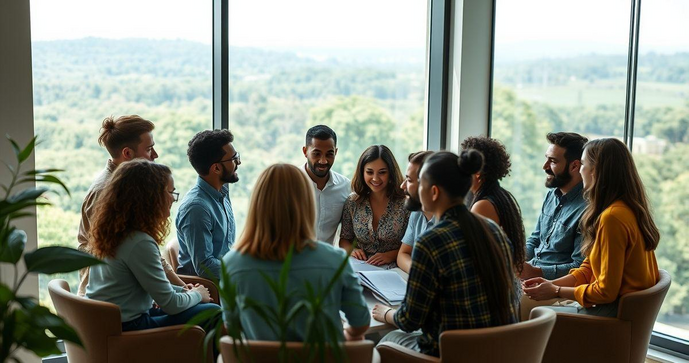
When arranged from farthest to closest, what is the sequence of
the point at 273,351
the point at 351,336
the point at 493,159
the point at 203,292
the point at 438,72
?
the point at 438,72 → the point at 493,159 → the point at 203,292 → the point at 351,336 → the point at 273,351

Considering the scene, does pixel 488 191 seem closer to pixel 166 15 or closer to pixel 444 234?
pixel 444 234

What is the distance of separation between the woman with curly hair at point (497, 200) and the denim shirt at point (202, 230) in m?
1.26

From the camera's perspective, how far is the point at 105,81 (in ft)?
21.7

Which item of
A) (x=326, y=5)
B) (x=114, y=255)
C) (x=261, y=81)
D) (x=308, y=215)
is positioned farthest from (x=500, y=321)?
(x=261, y=81)

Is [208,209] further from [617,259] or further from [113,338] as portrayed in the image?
[617,259]

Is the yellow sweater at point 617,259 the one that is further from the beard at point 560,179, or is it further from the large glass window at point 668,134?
the large glass window at point 668,134

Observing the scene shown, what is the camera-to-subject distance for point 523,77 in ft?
17.0

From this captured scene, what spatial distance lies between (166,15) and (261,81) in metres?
1.38

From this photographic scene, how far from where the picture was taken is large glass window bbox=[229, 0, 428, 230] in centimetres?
618

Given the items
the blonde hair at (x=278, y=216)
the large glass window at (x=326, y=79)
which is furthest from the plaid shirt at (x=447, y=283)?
the large glass window at (x=326, y=79)

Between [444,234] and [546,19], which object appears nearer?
[444,234]

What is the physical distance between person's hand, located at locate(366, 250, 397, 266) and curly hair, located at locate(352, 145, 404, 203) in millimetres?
344

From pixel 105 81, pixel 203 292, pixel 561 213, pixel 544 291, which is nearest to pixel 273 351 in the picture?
pixel 203 292

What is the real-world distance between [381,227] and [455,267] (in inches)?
57.6
